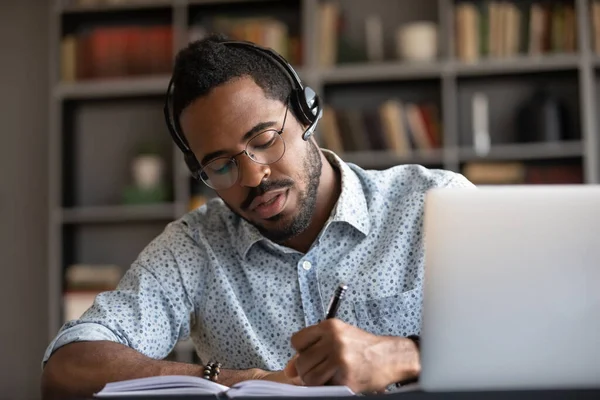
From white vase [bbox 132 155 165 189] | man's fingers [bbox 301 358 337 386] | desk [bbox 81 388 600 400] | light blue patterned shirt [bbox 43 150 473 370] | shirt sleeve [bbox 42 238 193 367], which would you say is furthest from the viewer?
white vase [bbox 132 155 165 189]

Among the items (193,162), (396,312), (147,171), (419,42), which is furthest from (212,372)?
(147,171)

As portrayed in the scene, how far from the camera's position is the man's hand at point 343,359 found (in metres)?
1.16

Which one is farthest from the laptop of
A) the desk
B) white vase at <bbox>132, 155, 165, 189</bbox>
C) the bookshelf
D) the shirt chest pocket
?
white vase at <bbox>132, 155, 165, 189</bbox>

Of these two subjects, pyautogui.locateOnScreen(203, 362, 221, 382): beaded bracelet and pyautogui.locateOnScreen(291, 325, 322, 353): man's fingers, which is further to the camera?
pyautogui.locateOnScreen(203, 362, 221, 382): beaded bracelet

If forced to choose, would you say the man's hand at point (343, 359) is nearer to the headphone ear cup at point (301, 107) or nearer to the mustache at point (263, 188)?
the mustache at point (263, 188)

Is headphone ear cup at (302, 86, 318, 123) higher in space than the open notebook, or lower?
higher

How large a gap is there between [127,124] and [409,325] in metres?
2.86

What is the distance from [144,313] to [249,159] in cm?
36

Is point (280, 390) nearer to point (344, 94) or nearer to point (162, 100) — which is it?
point (344, 94)

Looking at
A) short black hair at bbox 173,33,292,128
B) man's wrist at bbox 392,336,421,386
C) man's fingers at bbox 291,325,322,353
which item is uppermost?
short black hair at bbox 173,33,292,128

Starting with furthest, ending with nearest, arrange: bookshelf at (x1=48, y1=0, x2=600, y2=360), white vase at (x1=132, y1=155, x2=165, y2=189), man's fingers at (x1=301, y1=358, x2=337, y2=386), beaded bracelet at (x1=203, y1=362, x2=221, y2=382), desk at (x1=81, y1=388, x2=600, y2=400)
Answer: white vase at (x1=132, y1=155, x2=165, y2=189)
bookshelf at (x1=48, y1=0, x2=600, y2=360)
beaded bracelet at (x1=203, y1=362, x2=221, y2=382)
man's fingers at (x1=301, y1=358, x2=337, y2=386)
desk at (x1=81, y1=388, x2=600, y2=400)

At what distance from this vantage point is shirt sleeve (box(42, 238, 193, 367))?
5.21ft

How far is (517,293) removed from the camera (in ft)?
3.26

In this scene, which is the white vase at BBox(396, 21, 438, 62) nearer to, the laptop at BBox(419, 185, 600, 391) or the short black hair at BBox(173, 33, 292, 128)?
the short black hair at BBox(173, 33, 292, 128)
